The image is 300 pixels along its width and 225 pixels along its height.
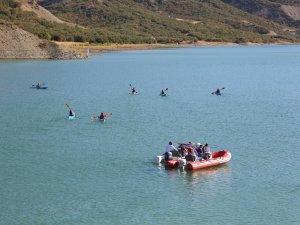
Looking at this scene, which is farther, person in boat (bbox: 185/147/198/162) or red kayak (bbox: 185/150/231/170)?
person in boat (bbox: 185/147/198/162)

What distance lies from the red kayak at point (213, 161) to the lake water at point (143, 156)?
427mm

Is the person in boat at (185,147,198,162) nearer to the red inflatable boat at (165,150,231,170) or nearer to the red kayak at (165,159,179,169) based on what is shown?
the red inflatable boat at (165,150,231,170)

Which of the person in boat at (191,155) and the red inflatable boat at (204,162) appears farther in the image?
the person in boat at (191,155)

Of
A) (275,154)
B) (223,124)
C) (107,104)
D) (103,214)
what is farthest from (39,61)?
(103,214)

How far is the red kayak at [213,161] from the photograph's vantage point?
3550 cm

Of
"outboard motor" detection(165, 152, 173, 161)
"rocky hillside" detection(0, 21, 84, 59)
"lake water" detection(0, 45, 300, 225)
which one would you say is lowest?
"lake water" detection(0, 45, 300, 225)

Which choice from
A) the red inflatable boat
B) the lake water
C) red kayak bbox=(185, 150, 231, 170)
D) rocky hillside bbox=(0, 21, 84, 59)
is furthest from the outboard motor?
rocky hillside bbox=(0, 21, 84, 59)

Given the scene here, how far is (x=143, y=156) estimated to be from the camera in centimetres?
3897

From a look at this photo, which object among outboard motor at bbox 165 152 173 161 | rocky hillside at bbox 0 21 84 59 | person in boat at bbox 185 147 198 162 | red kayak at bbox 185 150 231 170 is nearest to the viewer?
red kayak at bbox 185 150 231 170

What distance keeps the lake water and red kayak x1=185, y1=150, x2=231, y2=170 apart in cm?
43

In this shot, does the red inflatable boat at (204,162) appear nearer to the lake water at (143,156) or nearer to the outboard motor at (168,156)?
the outboard motor at (168,156)

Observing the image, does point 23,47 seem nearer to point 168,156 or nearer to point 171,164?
point 168,156

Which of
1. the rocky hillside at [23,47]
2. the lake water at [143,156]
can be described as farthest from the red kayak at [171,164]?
the rocky hillside at [23,47]

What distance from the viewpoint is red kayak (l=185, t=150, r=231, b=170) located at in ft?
116
